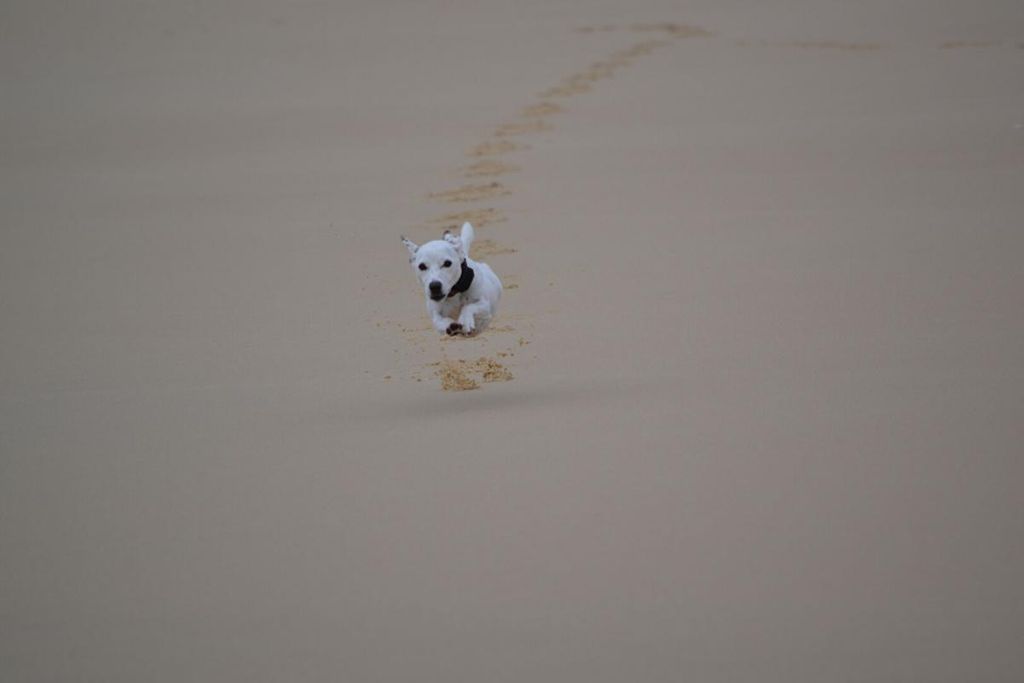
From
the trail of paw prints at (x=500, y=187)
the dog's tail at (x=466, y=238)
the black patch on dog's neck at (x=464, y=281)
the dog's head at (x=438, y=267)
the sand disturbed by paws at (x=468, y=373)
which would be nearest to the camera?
the dog's head at (x=438, y=267)

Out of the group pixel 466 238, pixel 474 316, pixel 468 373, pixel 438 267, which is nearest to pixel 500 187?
pixel 468 373

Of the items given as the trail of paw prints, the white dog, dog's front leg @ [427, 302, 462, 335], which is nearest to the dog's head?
the white dog

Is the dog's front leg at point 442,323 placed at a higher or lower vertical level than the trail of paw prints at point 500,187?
lower

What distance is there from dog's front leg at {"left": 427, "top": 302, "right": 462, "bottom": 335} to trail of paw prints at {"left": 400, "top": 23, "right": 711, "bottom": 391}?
0.66 ft

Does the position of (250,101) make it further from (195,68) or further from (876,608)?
(876,608)

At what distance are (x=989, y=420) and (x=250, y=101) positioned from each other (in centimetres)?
1656

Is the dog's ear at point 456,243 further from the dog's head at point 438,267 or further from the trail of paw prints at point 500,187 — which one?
the trail of paw prints at point 500,187

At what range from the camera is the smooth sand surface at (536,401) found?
180 inches

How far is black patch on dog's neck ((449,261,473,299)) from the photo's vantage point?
286 inches

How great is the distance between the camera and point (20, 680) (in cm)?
446

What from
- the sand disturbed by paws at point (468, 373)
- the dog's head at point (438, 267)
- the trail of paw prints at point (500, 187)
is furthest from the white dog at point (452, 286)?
the sand disturbed by paws at point (468, 373)

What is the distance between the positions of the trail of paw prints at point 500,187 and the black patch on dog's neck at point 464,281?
29 centimetres

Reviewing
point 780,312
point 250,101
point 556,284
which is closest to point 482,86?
point 250,101

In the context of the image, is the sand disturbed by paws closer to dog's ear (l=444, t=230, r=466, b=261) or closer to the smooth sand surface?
the smooth sand surface
